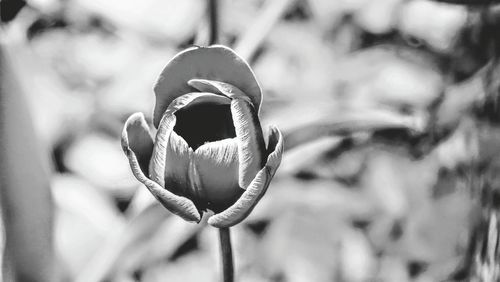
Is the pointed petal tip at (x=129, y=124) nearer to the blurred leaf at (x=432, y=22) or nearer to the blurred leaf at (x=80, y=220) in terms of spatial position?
the blurred leaf at (x=80, y=220)

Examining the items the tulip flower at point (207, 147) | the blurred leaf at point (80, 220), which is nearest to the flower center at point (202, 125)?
the tulip flower at point (207, 147)

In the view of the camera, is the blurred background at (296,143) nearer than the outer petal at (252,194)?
No

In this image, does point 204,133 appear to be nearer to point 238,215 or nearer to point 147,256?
point 238,215

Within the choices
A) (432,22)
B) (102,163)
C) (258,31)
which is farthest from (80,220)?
(432,22)

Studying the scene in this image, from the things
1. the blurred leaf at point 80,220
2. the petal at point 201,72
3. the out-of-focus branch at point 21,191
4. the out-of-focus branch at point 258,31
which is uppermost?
the petal at point 201,72

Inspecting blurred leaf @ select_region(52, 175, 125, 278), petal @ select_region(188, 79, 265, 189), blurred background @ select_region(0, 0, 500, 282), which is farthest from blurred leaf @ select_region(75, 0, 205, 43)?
petal @ select_region(188, 79, 265, 189)

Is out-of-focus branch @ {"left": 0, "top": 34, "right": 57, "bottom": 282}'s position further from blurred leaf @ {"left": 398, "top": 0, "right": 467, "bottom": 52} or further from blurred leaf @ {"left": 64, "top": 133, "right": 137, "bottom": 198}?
blurred leaf @ {"left": 398, "top": 0, "right": 467, "bottom": 52}
